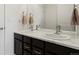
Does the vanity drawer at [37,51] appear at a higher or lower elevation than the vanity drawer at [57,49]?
lower

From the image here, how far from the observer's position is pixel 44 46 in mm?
2074

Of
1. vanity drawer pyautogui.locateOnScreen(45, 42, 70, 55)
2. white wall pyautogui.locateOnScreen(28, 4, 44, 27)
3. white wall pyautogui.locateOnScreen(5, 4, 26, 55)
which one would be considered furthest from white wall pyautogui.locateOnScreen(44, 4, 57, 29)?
vanity drawer pyautogui.locateOnScreen(45, 42, 70, 55)

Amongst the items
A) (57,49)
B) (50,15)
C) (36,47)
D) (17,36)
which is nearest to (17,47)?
(17,36)

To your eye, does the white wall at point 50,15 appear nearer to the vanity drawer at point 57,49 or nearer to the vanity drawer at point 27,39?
the vanity drawer at point 27,39

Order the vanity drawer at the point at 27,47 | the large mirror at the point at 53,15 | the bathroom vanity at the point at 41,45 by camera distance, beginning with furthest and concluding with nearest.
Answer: the vanity drawer at the point at 27,47, the large mirror at the point at 53,15, the bathroom vanity at the point at 41,45

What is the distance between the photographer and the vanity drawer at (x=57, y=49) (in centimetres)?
169

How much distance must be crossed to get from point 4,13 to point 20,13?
15.0 inches

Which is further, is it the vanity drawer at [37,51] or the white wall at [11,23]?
the white wall at [11,23]

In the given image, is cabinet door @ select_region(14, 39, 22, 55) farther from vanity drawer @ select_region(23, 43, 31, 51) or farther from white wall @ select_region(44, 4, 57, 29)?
white wall @ select_region(44, 4, 57, 29)

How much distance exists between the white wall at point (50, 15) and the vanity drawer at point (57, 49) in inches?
30.7

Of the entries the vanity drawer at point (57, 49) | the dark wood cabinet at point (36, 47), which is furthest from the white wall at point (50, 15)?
the vanity drawer at point (57, 49)

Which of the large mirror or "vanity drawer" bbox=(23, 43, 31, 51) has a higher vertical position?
the large mirror

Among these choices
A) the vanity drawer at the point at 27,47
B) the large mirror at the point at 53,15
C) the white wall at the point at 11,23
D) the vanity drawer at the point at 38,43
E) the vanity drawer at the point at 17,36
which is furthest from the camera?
the white wall at the point at 11,23

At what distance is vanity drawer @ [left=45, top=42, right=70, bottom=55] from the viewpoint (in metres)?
1.69
